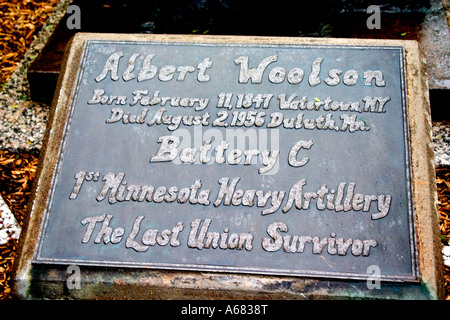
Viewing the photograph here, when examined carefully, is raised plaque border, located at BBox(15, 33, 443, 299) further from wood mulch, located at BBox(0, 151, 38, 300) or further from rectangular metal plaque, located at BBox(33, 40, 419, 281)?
wood mulch, located at BBox(0, 151, 38, 300)

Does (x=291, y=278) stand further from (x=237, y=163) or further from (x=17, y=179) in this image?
(x=17, y=179)

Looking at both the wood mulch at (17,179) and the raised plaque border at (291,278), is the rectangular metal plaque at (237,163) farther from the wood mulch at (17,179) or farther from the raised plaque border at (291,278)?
the wood mulch at (17,179)

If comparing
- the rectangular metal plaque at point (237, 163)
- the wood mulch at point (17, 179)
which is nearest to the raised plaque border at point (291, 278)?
the rectangular metal plaque at point (237, 163)

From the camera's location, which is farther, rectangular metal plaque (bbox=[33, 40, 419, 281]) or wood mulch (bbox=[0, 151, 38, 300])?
wood mulch (bbox=[0, 151, 38, 300])

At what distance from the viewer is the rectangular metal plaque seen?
223 centimetres

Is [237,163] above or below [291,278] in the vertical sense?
above

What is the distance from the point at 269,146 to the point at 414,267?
969 millimetres

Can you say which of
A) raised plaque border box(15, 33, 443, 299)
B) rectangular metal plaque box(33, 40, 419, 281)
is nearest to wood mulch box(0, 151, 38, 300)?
raised plaque border box(15, 33, 443, 299)

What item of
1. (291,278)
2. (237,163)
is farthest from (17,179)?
(291,278)

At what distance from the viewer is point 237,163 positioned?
243 centimetres

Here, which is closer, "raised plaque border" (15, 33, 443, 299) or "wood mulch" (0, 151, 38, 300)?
"raised plaque border" (15, 33, 443, 299)

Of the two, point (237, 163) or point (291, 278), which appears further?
point (237, 163)

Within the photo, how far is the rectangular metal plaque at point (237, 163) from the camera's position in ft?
7.31
